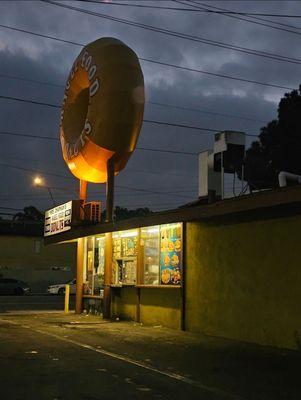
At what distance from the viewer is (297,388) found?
830cm

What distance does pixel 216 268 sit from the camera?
1421cm

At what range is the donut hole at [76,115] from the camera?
74.6 ft

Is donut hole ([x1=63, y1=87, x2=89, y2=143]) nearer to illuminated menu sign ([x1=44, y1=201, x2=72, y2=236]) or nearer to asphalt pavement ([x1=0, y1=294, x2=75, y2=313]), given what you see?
illuminated menu sign ([x1=44, y1=201, x2=72, y2=236])

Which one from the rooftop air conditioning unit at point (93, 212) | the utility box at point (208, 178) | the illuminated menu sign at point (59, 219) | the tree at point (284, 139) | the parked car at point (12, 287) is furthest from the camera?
the parked car at point (12, 287)

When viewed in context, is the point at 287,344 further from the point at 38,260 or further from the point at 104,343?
the point at 38,260

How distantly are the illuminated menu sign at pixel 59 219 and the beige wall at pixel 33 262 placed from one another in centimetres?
2783

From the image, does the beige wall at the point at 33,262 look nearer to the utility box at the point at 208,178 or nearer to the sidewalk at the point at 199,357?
the sidewalk at the point at 199,357

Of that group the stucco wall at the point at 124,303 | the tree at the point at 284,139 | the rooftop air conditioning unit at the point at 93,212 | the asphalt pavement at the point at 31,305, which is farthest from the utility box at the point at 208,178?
the tree at the point at 284,139

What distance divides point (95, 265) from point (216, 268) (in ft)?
26.0

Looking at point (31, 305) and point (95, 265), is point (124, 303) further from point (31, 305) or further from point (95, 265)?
point (31, 305)

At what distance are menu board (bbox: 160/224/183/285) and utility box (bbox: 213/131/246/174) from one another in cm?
210

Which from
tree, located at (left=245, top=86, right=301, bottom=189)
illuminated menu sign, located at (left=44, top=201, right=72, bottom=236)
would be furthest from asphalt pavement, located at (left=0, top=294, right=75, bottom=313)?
tree, located at (left=245, top=86, right=301, bottom=189)

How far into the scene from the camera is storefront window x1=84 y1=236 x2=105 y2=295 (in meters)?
20.6

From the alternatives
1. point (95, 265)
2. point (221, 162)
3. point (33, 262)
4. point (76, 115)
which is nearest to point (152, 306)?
point (221, 162)
